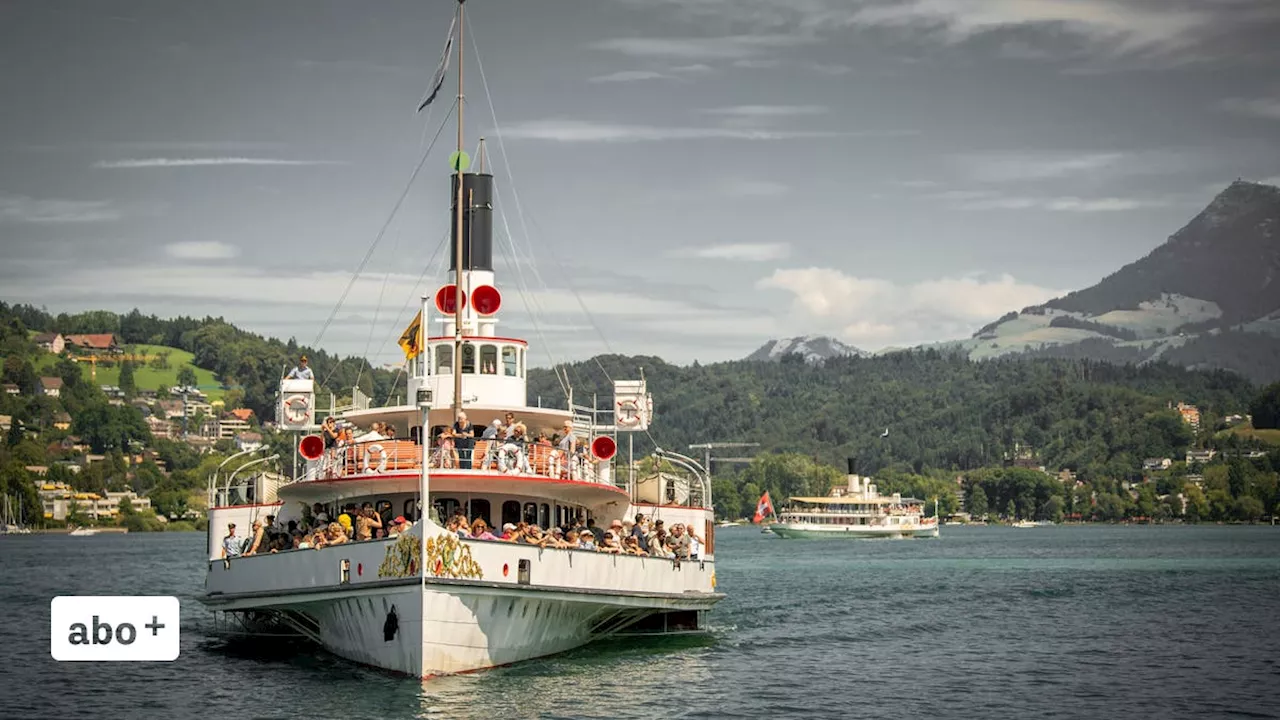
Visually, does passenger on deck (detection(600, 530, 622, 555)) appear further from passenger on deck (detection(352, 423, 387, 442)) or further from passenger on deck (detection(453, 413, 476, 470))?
passenger on deck (detection(352, 423, 387, 442))

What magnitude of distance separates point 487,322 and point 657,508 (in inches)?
265

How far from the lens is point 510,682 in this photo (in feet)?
99.8

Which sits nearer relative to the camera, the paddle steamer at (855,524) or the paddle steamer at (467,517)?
the paddle steamer at (467,517)

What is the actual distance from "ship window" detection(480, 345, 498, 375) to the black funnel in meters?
2.22

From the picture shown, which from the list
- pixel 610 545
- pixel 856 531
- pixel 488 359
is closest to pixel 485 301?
pixel 488 359

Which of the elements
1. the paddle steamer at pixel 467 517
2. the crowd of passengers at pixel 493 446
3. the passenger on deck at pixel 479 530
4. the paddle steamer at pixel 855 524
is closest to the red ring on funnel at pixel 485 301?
the paddle steamer at pixel 467 517

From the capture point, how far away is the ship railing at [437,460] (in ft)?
108

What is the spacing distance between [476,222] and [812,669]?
43.0 ft

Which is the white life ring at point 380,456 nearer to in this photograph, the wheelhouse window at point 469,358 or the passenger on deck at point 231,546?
the wheelhouse window at point 469,358

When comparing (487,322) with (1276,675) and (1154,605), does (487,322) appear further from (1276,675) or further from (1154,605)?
(1154,605)

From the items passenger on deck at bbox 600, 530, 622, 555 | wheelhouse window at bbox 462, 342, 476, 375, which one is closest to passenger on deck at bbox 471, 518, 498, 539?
passenger on deck at bbox 600, 530, 622, 555

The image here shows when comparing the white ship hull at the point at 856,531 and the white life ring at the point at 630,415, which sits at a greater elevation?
the white life ring at the point at 630,415

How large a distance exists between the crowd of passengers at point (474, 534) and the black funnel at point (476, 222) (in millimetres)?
6790

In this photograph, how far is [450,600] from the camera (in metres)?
29.5
